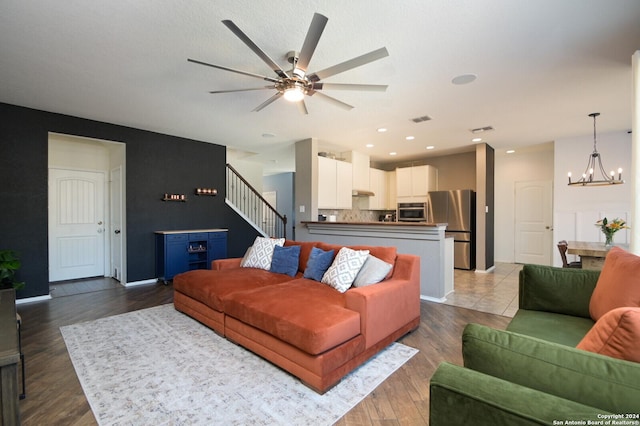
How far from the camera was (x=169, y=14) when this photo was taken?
216 centimetres

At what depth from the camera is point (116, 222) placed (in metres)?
5.44

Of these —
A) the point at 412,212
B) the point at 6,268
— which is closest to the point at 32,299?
the point at 6,268

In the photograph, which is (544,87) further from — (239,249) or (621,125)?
(239,249)

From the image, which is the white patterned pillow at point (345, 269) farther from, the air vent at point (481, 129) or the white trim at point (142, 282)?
the white trim at point (142, 282)

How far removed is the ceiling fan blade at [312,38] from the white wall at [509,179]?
6497 millimetres

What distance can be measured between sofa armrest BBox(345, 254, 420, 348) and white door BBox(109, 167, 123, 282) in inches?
188

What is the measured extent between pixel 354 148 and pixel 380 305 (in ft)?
15.2

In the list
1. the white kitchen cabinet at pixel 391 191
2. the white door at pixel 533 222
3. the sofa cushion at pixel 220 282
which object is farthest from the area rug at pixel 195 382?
the white door at pixel 533 222

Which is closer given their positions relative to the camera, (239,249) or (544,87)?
(544,87)

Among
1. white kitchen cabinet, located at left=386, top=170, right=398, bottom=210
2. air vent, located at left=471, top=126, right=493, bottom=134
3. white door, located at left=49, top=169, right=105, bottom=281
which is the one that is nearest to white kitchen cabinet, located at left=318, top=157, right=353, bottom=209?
white kitchen cabinet, located at left=386, top=170, right=398, bottom=210

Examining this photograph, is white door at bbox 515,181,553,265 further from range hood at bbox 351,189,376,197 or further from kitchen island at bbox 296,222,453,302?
kitchen island at bbox 296,222,453,302

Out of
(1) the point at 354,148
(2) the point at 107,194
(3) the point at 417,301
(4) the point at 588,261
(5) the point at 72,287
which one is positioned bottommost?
(5) the point at 72,287

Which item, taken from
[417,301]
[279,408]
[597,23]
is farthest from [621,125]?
[279,408]

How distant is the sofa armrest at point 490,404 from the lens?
2.58 ft
